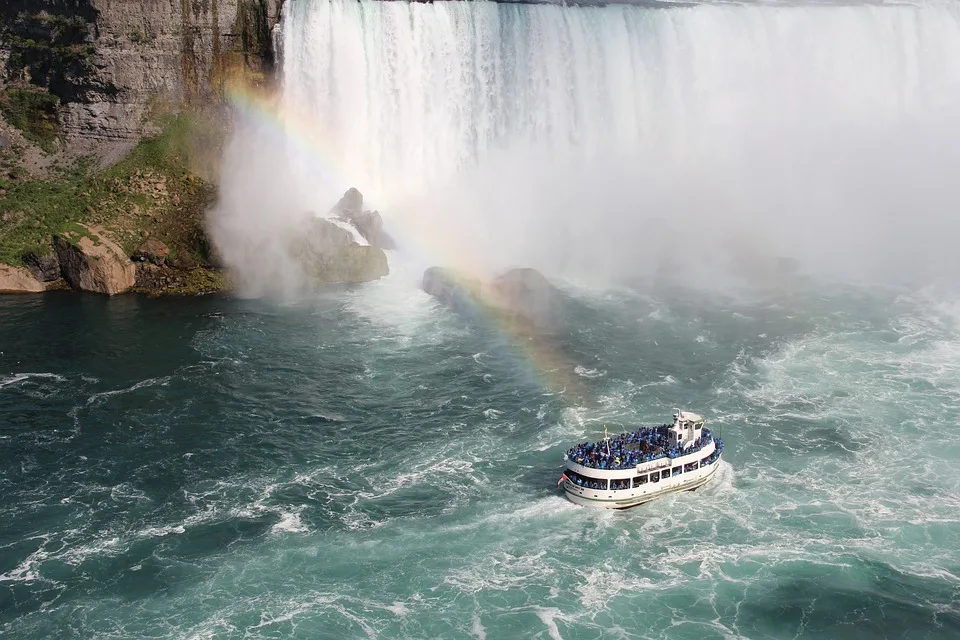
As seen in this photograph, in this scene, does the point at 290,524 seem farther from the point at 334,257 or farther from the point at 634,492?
the point at 334,257

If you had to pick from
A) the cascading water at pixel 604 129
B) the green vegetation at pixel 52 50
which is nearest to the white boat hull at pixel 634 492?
the cascading water at pixel 604 129

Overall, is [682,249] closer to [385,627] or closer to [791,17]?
[791,17]

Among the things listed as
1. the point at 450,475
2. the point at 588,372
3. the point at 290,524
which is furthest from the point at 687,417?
the point at 290,524

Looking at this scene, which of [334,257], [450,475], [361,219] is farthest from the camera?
[361,219]

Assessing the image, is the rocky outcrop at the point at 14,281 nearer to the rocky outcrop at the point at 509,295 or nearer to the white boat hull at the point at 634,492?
the rocky outcrop at the point at 509,295

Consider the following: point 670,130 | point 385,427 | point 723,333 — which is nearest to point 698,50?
point 670,130
